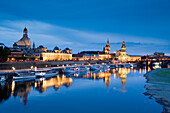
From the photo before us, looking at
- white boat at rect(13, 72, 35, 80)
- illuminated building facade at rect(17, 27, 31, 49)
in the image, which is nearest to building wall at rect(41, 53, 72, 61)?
illuminated building facade at rect(17, 27, 31, 49)

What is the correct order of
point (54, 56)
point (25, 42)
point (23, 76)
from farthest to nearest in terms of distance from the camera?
1. point (25, 42)
2. point (54, 56)
3. point (23, 76)

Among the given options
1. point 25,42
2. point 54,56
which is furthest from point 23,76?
point 25,42

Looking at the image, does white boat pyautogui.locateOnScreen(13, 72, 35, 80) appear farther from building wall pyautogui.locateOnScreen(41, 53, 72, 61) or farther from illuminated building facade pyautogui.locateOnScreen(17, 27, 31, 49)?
illuminated building facade pyautogui.locateOnScreen(17, 27, 31, 49)

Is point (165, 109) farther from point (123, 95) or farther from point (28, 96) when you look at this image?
point (28, 96)

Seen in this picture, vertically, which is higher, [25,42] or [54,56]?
[25,42]

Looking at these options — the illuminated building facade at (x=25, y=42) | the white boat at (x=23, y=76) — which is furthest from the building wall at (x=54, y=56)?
the white boat at (x=23, y=76)

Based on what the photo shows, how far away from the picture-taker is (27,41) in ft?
554

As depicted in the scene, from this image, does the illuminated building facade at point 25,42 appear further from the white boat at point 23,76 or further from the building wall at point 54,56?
the white boat at point 23,76

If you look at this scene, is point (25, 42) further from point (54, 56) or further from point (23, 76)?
point (23, 76)

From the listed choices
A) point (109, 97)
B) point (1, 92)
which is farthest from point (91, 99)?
point (1, 92)

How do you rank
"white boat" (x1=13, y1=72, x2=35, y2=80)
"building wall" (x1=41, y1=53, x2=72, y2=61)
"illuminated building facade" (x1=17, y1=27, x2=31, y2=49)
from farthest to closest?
A: 1. "illuminated building facade" (x1=17, y1=27, x2=31, y2=49)
2. "building wall" (x1=41, y1=53, x2=72, y2=61)
3. "white boat" (x1=13, y1=72, x2=35, y2=80)

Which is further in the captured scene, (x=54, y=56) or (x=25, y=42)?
(x=25, y=42)

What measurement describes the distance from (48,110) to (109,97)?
12.1 m

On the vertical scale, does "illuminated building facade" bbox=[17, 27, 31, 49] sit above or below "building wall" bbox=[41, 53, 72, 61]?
above
